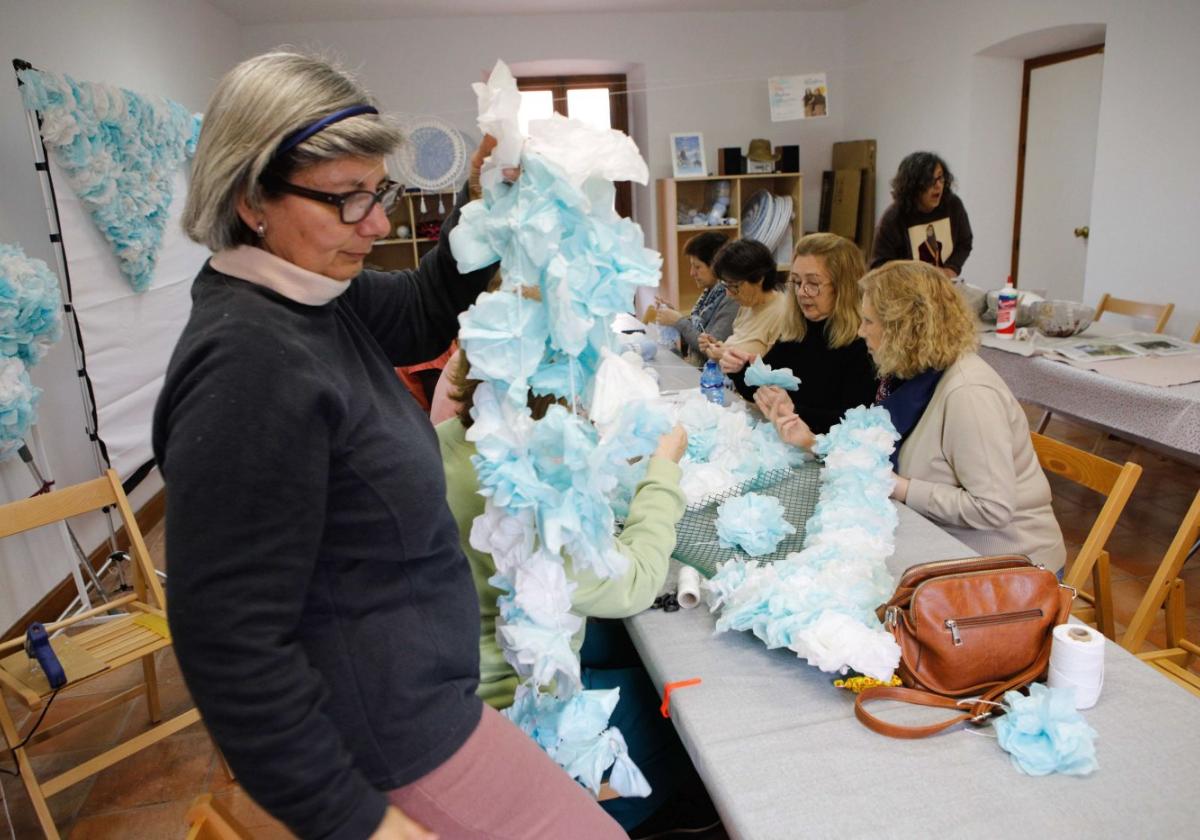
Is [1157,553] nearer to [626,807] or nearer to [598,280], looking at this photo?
[626,807]

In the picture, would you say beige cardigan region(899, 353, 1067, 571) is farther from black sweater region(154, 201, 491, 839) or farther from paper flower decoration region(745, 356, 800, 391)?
black sweater region(154, 201, 491, 839)

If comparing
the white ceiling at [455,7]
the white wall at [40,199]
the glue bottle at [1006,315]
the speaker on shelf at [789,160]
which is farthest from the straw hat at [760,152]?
the white wall at [40,199]

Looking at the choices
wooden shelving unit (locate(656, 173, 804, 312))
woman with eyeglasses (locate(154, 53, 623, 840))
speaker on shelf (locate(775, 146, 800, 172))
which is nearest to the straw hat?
speaker on shelf (locate(775, 146, 800, 172))

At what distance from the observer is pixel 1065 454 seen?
2.15 metres

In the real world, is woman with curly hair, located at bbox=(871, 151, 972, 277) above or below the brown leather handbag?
above

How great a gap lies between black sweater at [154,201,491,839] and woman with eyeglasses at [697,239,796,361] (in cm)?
266

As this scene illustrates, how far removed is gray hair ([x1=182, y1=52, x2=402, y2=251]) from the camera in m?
0.82

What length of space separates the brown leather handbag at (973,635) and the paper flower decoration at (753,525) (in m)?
0.47

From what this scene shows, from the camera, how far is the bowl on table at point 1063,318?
3895 millimetres

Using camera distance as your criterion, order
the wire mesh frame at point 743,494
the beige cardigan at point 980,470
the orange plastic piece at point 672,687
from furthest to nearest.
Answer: the beige cardigan at point 980,470
the wire mesh frame at point 743,494
the orange plastic piece at point 672,687

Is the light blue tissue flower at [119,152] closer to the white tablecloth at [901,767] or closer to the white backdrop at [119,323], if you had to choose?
the white backdrop at [119,323]

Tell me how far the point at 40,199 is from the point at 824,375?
3.55 meters

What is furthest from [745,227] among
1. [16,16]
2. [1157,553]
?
[16,16]

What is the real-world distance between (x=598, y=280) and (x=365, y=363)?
0.40 meters
